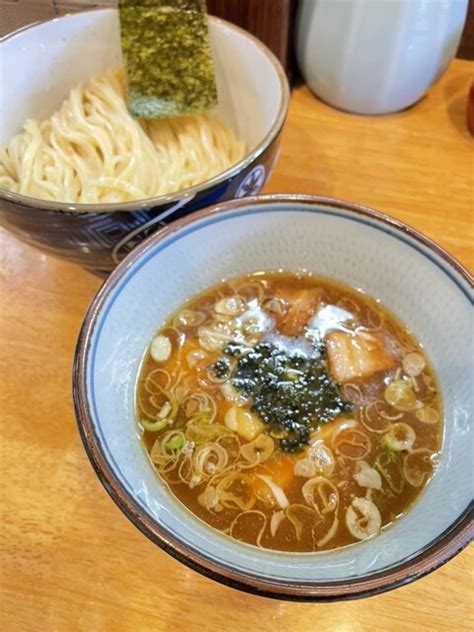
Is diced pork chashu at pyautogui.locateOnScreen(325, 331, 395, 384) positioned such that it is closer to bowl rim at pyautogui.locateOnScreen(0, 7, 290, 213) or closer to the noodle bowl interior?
the noodle bowl interior

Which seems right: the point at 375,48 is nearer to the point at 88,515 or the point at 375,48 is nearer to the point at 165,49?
the point at 165,49

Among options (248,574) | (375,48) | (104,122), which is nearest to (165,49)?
(104,122)

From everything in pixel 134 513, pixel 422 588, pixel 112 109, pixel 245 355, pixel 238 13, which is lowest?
pixel 422 588

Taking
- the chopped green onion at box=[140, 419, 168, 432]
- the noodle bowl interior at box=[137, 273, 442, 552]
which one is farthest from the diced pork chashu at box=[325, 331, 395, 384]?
the chopped green onion at box=[140, 419, 168, 432]

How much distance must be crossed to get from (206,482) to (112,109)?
937 mm

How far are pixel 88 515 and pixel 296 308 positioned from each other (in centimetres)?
55

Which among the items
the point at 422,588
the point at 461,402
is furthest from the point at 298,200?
the point at 422,588

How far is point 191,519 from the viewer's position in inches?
37.2

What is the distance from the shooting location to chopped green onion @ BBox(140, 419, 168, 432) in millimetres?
1065

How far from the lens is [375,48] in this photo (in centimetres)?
156

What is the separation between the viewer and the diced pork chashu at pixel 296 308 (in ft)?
3.98

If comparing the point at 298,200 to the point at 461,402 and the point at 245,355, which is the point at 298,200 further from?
the point at 461,402

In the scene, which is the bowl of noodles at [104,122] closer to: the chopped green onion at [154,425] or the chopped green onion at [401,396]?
the chopped green onion at [154,425]

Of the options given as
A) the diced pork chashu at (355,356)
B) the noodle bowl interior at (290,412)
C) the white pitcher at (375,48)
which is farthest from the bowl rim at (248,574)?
the white pitcher at (375,48)
